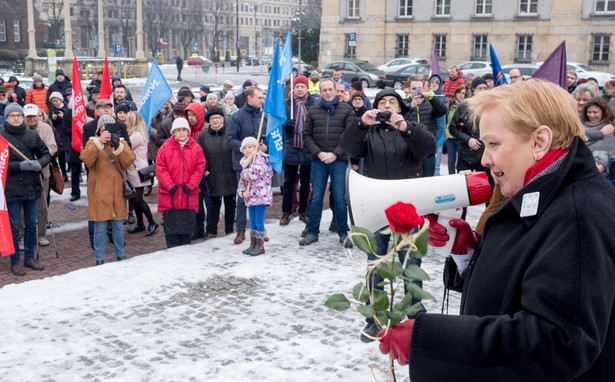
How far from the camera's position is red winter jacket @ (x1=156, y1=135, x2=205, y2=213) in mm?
7258

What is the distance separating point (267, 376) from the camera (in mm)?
4199

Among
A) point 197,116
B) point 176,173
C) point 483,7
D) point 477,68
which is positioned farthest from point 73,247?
point 483,7

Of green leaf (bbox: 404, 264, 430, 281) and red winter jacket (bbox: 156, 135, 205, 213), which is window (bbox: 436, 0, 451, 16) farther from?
green leaf (bbox: 404, 264, 430, 281)

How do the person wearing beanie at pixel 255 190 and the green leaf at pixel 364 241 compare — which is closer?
the green leaf at pixel 364 241

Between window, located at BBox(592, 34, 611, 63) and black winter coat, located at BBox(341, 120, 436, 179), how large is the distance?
3952 cm

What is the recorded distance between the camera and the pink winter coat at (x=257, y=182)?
724cm

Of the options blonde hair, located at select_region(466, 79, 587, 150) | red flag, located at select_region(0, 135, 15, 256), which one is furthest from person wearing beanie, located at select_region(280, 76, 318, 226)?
blonde hair, located at select_region(466, 79, 587, 150)

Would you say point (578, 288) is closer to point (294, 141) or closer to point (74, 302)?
point (74, 302)

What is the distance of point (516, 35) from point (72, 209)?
38.6 m

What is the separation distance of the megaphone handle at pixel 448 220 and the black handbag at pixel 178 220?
4.93 meters

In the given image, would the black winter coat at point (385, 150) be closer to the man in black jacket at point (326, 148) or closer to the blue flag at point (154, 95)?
the man in black jacket at point (326, 148)

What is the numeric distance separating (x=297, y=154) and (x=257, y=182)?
1.54m

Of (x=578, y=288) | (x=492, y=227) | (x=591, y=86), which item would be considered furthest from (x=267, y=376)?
(x=591, y=86)

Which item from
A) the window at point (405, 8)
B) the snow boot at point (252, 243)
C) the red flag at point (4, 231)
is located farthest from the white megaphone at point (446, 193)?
the window at point (405, 8)
